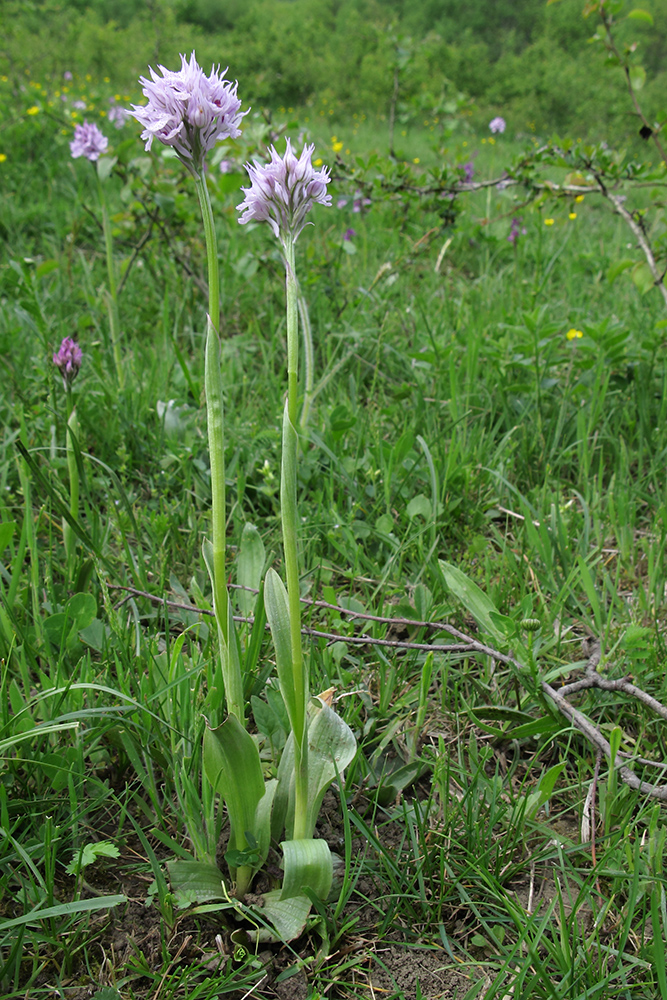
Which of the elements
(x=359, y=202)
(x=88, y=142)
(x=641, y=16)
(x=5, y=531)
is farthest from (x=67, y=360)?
(x=359, y=202)

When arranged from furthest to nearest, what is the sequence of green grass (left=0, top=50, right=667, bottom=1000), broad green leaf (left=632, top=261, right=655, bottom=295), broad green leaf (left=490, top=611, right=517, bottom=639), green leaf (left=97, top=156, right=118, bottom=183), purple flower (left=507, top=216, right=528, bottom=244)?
1. purple flower (left=507, top=216, right=528, bottom=244)
2. green leaf (left=97, top=156, right=118, bottom=183)
3. broad green leaf (left=632, top=261, right=655, bottom=295)
4. broad green leaf (left=490, top=611, right=517, bottom=639)
5. green grass (left=0, top=50, right=667, bottom=1000)

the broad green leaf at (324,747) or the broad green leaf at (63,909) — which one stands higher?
the broad green leaf at (324,747)

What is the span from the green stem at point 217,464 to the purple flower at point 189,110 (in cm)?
4

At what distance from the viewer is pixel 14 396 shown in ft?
6.84

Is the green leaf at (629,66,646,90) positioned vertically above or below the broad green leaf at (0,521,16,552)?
above

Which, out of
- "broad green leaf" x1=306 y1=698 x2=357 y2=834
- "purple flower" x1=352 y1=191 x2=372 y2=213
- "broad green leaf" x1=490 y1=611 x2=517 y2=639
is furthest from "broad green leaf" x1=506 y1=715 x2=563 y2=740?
"purple flower" x1=352 y1=191 x2=372 y2=213

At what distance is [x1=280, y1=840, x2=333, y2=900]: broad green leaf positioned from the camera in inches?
33.0

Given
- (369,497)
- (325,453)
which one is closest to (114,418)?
(325,453)

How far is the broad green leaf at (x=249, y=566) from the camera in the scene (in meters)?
1.34

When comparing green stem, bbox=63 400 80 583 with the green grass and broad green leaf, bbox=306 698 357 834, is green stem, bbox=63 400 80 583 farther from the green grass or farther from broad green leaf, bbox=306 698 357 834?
broad green leaf, bbox=306 698 357 834

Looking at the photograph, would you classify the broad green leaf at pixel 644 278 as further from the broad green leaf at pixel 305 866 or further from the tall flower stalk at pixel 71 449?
the broad green leaf at pixel 305 866

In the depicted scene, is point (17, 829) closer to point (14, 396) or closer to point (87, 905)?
point (87, 905)

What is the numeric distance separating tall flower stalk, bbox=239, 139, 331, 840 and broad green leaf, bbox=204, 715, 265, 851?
2.4 inches

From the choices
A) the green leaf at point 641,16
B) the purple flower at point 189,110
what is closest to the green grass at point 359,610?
the purple flower at point 189,110
